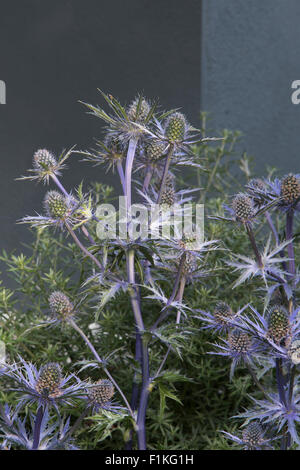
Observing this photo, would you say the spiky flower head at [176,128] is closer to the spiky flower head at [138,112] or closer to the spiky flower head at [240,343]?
the spiky flower head at [138,112]

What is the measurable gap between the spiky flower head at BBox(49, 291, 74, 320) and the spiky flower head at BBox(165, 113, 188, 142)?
38 centimetres

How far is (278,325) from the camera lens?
0.95 metres

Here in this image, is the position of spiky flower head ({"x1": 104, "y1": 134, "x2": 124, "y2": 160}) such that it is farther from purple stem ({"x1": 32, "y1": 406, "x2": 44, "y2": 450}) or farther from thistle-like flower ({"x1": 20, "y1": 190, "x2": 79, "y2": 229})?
purple stem ({"x1": 32, "y1": 406, "x2": 44, "y2": 450})

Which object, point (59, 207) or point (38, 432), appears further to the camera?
point (59, 207)

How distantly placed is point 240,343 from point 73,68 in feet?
5.45

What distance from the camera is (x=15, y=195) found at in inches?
Result: 89.5

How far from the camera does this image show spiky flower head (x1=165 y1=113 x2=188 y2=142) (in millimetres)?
1109

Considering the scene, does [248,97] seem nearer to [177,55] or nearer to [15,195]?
[177,55]

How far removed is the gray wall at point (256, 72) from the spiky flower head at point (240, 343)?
5.22ft

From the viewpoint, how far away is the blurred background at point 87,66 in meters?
2.30

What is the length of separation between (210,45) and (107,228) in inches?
64.8

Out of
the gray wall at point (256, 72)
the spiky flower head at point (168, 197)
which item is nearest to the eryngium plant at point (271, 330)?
the spiky flower head at point (168, 197)
